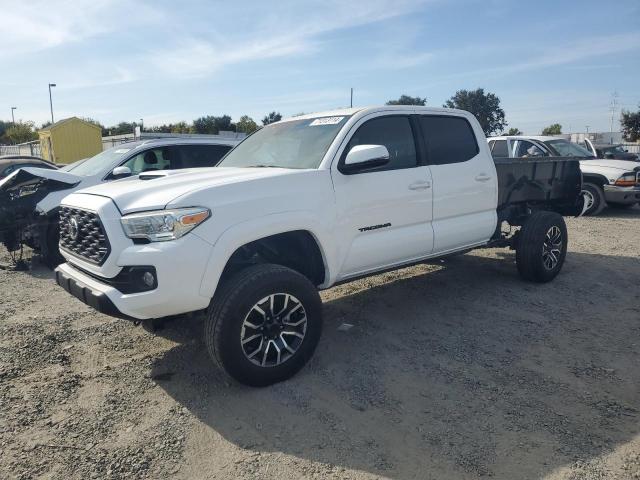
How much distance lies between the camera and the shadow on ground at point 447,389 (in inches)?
109

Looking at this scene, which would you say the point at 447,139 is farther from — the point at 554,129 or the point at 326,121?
the point at 554,129

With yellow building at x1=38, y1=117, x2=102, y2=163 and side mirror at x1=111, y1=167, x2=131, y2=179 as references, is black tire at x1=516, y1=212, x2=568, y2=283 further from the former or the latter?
yellow building at x1=38, y1=117, x2=102, y2=163

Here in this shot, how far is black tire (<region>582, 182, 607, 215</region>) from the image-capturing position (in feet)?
36.1

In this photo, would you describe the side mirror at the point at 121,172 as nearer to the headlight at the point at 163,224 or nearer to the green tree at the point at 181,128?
the headlight at the point at 163,224

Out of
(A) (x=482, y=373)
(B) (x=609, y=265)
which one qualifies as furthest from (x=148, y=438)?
(B) (x=609, y=265)

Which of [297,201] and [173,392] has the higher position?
[297,201]

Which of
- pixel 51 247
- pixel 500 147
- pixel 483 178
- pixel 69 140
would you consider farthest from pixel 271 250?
pixel 69 140

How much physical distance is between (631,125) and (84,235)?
56.5 metres

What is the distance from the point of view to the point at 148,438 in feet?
9.61

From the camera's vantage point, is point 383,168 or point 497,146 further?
point 497,146

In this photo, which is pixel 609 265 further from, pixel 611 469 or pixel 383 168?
pixel 611 469

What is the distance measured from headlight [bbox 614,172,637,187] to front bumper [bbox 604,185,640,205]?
86mm

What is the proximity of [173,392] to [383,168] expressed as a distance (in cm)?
243

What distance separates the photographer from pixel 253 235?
3320 millimetres
